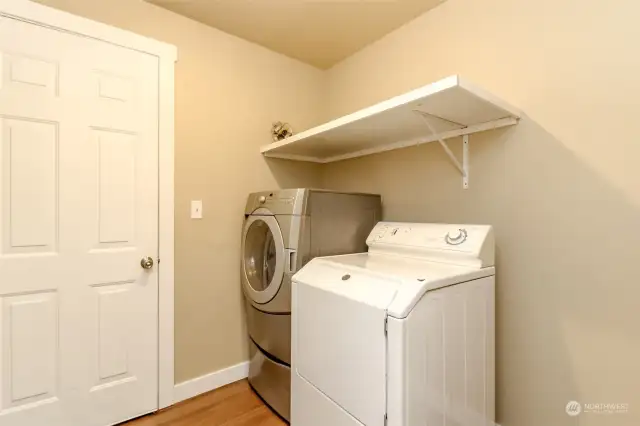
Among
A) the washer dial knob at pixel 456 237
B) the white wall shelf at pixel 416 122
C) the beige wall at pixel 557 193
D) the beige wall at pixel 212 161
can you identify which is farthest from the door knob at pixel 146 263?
the beige wall at pixel 557 193

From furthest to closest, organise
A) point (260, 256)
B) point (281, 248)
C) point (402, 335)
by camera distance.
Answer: point (260, 256)
point (281, 248)
point (402, 335)

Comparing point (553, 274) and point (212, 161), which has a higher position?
point (212, 161)

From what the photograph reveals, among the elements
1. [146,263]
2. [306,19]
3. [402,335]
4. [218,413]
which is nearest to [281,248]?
[146,263]

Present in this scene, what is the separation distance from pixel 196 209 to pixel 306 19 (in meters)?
A: 1.43

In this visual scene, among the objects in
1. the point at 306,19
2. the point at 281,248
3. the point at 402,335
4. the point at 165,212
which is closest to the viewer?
the point at 402,335

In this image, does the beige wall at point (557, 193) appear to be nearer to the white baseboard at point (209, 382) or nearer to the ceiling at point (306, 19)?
the ceiling at point (306, 19)

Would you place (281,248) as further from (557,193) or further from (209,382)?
(557,193)

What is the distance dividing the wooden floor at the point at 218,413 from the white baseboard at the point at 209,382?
0.12 feet

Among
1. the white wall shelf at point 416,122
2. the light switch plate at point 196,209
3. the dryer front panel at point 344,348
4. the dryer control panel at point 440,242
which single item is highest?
the white wall shelf at point 416,122

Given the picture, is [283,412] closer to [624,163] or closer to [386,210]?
[386,210]

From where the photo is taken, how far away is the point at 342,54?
8.33 ft

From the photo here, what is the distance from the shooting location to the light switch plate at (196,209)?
6.80ft

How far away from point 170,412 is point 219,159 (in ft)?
5.24

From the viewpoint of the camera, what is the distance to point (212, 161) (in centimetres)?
216
